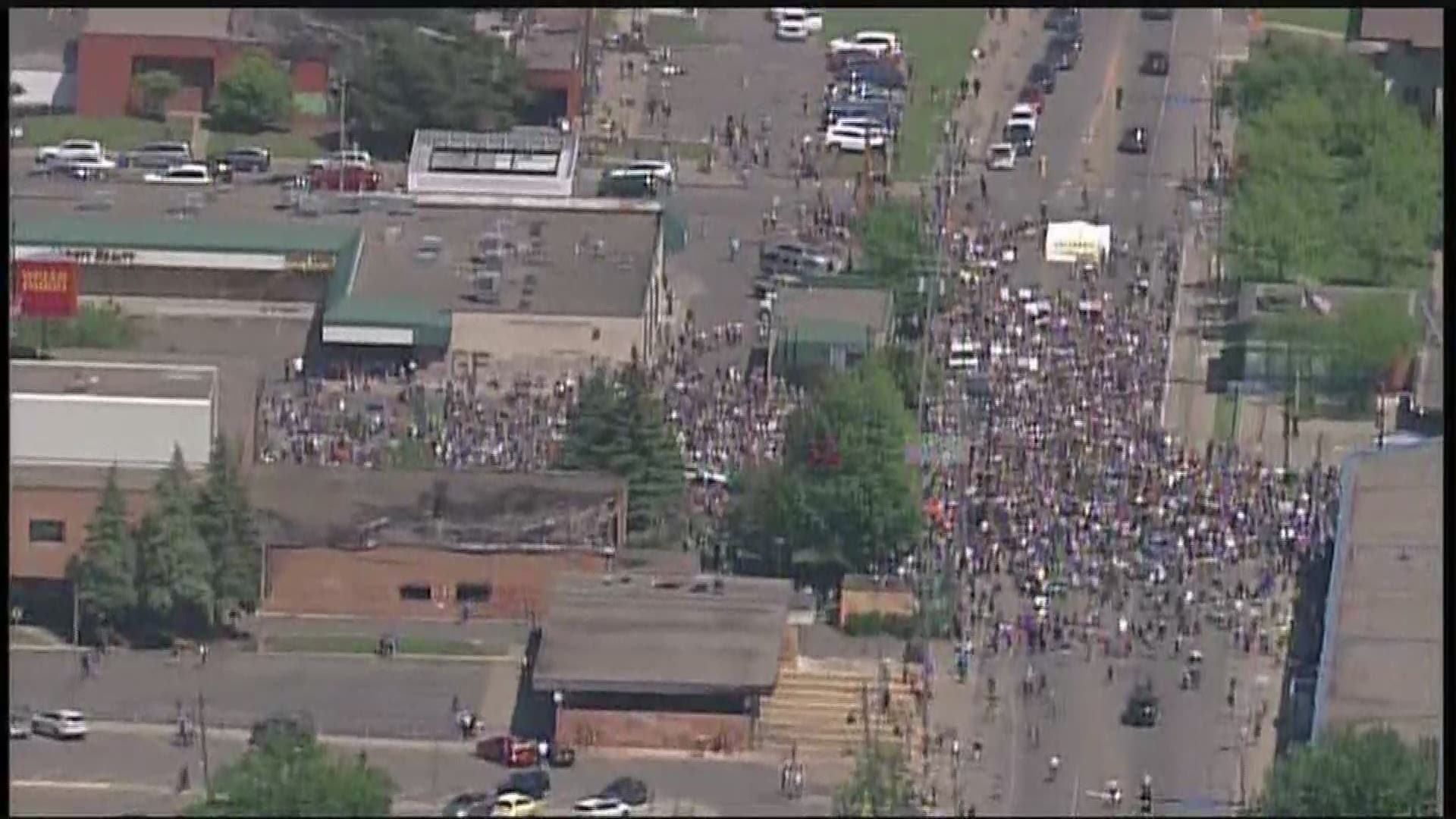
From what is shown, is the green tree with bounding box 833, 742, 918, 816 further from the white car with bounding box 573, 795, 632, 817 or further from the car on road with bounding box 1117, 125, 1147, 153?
the car on road with bounding box 1117, 125, 1147, 153

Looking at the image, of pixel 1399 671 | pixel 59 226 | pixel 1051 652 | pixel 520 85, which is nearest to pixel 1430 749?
pixel 1399 671

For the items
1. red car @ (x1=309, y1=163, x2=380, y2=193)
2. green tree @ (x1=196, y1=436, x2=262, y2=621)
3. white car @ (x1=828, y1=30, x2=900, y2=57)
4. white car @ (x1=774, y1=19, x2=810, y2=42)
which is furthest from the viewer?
white car @ (x1=774, y1=19, x2=810, y2=42)

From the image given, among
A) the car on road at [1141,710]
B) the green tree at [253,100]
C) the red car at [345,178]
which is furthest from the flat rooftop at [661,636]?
the green tree at [253,100]

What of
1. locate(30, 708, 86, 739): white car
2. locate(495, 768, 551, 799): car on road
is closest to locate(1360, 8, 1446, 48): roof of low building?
locate(495, 768, 551, 799): car on road

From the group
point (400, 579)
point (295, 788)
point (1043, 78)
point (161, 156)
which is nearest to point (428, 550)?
point (400, 579)

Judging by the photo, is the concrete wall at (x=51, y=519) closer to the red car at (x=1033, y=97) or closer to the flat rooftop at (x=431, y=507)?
the flat rooftop at (x=431, y=507)

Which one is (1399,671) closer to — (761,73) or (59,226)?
(59,226)

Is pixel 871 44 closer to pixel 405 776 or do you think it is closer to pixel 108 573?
pixel 108 573
